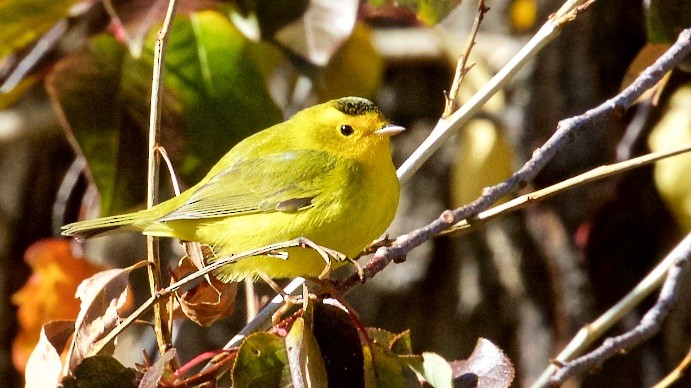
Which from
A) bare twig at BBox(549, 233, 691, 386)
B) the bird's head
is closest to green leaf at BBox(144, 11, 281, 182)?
the bird's head

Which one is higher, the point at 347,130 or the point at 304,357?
the point at 347,130

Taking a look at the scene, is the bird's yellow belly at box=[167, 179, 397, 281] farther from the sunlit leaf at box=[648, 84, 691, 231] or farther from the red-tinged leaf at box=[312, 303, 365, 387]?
the sunlit leaf at box=[648, 84, 691, 231]

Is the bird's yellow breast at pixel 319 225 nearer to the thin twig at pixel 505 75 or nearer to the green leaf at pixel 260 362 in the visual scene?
the thin twig at pixel 505 75

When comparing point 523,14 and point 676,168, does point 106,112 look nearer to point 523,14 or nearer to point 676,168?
point 676,168

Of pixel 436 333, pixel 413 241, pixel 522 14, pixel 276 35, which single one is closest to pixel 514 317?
pixel 436 333

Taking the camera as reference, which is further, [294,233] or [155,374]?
[294,233]

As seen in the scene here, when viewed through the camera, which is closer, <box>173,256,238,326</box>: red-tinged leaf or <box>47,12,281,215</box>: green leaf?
<box>173,256,238,326</box>: red-tinged leaf

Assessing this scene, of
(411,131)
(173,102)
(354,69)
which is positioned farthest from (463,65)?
(411,131)
